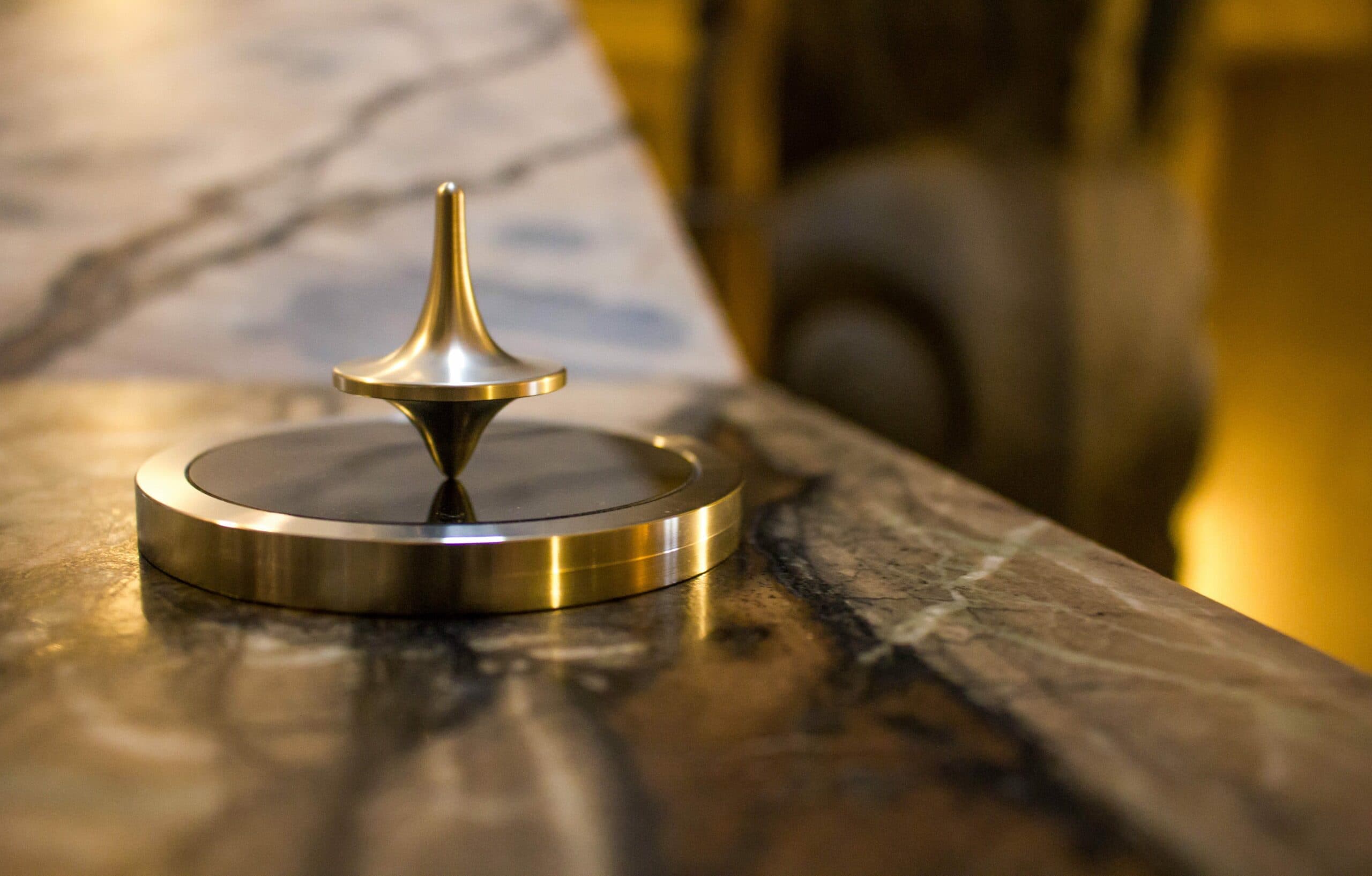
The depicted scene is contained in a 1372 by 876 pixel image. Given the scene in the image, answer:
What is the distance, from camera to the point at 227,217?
3.18 feet

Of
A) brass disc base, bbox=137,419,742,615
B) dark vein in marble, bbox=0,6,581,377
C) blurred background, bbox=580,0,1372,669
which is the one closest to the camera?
brass disc base, bbox=137,419,742,615

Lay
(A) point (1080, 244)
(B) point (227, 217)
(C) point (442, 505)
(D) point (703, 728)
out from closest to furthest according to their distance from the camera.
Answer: (D) point (703, 728), (C) point (442, 505), (B) point (227, 217), (A) point (1080, 244)

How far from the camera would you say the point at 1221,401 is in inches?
101

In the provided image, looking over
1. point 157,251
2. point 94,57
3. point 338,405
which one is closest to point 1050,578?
point 338,405

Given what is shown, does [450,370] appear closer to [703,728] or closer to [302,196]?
[703,728]

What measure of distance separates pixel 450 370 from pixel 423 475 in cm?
6

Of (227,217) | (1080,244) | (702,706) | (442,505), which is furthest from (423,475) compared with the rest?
(1080,244)

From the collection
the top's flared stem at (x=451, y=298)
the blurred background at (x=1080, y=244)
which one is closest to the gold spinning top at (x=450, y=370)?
the top's flared stem at (x=451, y=298)

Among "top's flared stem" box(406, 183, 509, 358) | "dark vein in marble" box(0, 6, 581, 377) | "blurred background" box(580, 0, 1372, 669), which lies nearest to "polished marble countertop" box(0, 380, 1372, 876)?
"top's flared stem" box(406, 183, 509, 358)

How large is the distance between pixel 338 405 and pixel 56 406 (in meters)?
0.18

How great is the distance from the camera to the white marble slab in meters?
0.91

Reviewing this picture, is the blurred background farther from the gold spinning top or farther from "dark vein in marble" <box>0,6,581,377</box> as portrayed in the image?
the gold spinning top

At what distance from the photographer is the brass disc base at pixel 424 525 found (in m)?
0.39

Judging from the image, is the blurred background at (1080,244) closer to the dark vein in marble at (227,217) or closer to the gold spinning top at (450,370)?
the dark vein in marble at (227,217)
